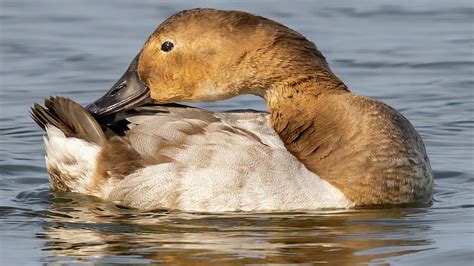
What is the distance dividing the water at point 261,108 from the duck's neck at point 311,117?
17.0 inches

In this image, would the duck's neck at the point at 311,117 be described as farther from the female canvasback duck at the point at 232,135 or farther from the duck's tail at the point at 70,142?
the duck's tail at the point at 70,142

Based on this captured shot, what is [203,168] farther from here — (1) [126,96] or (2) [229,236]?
(1) [126,96]

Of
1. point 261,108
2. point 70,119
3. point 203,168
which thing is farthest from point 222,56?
point 261,108

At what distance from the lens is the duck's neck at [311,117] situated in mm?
9016

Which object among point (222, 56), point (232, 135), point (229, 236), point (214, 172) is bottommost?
point (229, 236)

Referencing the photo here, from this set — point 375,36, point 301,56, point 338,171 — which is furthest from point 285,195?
point 375,36

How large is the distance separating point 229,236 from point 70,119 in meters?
1.68

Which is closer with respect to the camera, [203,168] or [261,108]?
[203,168]

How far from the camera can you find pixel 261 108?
12.2 m

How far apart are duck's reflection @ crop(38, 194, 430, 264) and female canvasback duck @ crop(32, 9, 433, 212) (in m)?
0.13

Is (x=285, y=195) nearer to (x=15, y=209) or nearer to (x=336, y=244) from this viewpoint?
(x=336, y=244)

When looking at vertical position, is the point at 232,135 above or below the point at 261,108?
above

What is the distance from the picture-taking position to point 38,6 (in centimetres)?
1594

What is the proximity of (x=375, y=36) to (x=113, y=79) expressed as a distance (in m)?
3.11
